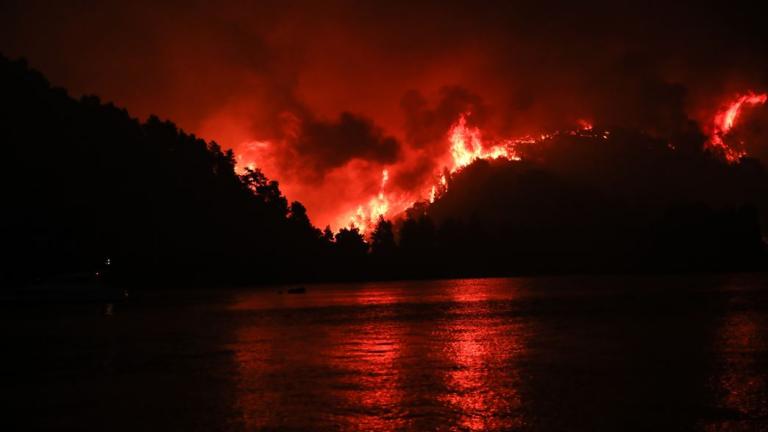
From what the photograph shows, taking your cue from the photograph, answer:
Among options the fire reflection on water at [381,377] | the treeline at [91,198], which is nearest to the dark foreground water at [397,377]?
the fire reflection on water at [381,377]

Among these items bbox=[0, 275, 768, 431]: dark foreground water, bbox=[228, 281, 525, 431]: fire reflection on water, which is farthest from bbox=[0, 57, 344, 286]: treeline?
bbox=[228, 281, 525, 431]: fire reflection on water

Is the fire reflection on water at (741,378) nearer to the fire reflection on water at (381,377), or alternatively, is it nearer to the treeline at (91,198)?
the fire reflection on water at (381,377)

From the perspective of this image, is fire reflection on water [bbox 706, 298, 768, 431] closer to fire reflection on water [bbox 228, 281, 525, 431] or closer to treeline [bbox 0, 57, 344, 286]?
fire reflection on water [bbox 228, 281, 525, 431]

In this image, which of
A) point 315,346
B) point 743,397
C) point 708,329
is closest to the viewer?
point 743,397

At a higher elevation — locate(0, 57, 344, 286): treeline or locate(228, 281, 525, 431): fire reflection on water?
locate(0, 57, 344, 286): treeline

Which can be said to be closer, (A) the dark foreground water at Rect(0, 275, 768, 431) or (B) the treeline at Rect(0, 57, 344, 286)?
(A) the dark foreground water at Rect(0, 275, 768, 431)

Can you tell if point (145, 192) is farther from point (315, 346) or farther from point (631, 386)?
→ point (631, 386)

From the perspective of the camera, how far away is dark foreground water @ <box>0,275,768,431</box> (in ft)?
67.3

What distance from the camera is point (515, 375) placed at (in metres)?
27.9

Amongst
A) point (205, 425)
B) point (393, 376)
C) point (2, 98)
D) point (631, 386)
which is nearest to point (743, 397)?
point (631, 386)

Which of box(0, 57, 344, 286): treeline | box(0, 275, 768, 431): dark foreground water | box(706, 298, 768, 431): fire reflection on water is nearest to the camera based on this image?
box(706, 298, 768, 431): fire reflection on water

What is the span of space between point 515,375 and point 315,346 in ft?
51.4

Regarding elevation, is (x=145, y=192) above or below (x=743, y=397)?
above

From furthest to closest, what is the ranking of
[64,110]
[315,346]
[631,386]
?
1. [64,110]
2. [315,346]
3. [631,386]
